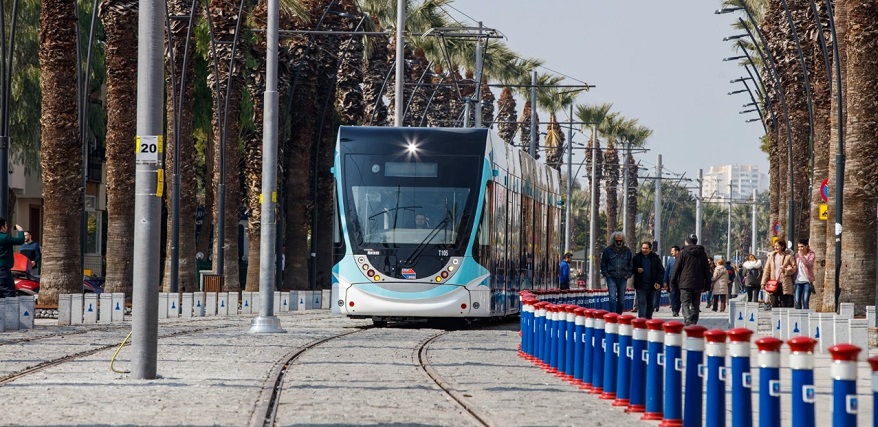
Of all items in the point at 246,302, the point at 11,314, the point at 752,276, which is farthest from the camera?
the point at 752,276

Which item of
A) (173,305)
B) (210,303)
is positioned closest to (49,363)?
(173,305)

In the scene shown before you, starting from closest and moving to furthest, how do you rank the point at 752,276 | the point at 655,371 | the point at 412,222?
the point at 655,371 → the point at 412,222 → the point at 752,276

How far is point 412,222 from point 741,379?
1627 centimetres

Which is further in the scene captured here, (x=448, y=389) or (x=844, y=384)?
(x=448, y=389)

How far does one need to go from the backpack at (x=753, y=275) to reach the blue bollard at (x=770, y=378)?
35.5 m

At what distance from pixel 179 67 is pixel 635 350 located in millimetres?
31833

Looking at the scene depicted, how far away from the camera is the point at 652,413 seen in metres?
12.7

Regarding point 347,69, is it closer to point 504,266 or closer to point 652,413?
point 504,266

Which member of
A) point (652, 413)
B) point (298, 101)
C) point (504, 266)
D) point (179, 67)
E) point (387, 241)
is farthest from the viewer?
point (298, 101)

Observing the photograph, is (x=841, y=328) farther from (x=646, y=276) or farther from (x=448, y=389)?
(x=646, y=276)

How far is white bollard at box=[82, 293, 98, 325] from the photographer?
3055cm

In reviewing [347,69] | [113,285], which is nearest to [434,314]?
[113,285]

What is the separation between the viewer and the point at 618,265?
28.9 m

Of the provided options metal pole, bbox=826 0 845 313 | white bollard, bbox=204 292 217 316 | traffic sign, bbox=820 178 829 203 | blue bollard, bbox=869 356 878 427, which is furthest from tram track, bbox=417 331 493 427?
white bollard, bbox=204 292 217 316
